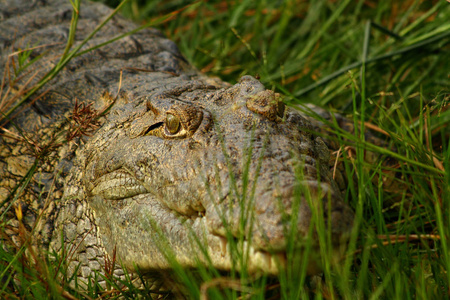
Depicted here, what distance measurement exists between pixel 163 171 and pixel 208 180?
262 mm

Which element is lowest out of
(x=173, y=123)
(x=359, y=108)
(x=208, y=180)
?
(x=208, y=180)

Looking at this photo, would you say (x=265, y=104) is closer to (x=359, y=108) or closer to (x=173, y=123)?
(x=173, y=123)

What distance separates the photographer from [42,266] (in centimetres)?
188

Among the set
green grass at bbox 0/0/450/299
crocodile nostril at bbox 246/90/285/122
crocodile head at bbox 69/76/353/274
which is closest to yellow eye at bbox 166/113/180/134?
crocodile head at bbox 69/76/353/274

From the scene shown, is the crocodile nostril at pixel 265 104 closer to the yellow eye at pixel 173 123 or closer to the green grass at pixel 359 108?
the green grass at pixel 359 108

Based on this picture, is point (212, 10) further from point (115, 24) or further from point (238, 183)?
point (238, 183)

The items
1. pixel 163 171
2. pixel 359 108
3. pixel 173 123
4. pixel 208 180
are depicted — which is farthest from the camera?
pixel 359 108

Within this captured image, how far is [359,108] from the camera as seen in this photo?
346cm

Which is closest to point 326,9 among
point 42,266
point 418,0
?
point 418,0

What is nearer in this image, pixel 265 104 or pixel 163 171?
pixel 163 171

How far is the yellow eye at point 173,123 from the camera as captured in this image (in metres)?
2.13

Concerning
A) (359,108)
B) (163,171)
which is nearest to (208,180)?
(163,171)

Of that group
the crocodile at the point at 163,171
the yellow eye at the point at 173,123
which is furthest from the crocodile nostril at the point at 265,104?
the yellow eye at the point at 173,123

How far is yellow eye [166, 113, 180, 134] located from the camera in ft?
6.98
